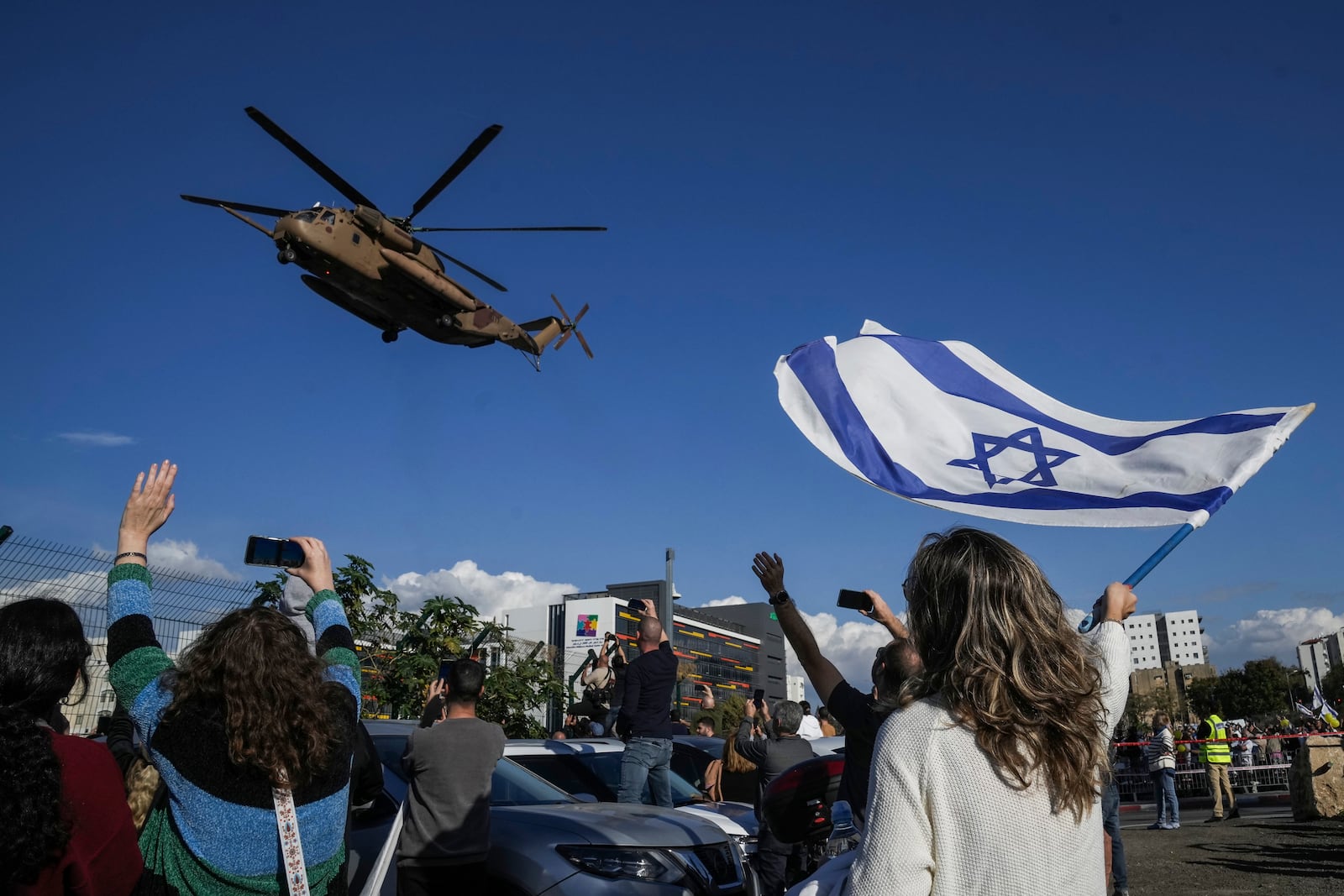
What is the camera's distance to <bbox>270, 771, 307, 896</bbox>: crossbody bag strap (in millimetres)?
2861

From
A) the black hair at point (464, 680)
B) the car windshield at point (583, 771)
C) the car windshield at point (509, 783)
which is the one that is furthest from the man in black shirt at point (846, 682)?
the car windshield at point (583, 771)

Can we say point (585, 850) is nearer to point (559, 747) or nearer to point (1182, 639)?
point (559, 747)

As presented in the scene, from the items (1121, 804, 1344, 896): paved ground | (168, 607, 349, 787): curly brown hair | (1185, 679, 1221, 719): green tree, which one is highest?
(1185, 679, 1221, 719): green tree

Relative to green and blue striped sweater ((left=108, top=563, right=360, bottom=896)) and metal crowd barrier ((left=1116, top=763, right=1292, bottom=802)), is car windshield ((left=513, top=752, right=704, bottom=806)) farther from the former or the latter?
metal crowd barrier ((left=1116, top=763, right=1292, bottom=802))

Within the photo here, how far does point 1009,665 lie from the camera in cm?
214

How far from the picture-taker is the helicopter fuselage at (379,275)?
17.9 m

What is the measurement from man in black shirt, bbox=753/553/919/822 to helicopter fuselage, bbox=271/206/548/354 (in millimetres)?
15728

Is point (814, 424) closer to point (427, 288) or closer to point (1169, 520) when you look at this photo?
point (1169, 520)

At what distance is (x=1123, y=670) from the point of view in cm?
279

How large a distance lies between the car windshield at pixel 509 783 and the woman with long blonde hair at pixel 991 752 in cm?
459

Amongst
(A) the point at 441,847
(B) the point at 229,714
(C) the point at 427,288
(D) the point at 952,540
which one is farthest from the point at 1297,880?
(C) the point at 427,288

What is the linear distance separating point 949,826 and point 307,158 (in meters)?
17.6

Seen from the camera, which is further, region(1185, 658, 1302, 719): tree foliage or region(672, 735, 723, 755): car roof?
region(1185, 658, 1302, 719): tree foliage

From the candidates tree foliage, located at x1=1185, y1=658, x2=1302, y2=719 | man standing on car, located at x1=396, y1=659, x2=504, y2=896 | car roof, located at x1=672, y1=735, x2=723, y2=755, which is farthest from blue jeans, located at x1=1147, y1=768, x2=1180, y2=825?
tree foliage, located at x1=1185, y1=658, x2=1302, y2=719
